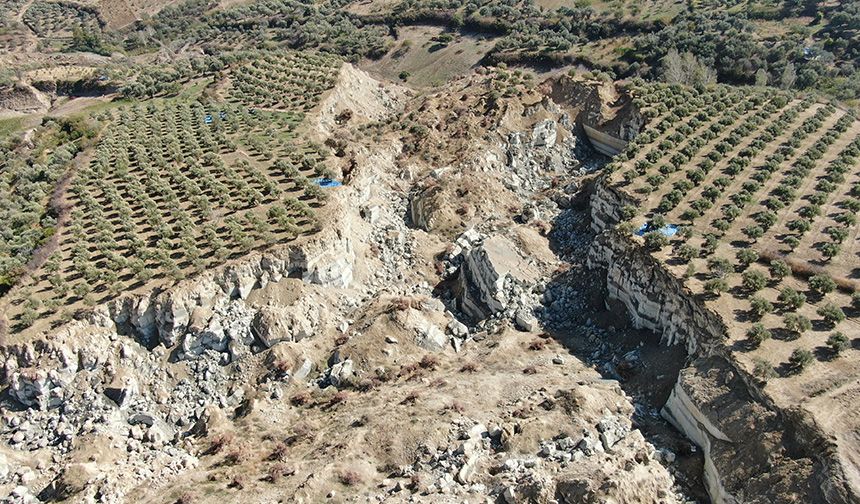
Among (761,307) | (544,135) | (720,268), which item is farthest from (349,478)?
(544,135)

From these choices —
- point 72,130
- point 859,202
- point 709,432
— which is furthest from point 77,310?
point 859,202

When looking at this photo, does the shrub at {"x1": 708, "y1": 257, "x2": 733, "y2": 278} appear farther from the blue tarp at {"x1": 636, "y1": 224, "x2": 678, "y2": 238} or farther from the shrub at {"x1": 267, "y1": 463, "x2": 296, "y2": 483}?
the shrub at {"x1": 267, "y1": 463, "x2": 296, "y2": 483}

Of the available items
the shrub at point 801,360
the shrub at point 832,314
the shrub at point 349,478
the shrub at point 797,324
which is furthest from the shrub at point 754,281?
the shrub at point 349,478

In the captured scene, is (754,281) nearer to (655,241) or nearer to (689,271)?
(689,271)

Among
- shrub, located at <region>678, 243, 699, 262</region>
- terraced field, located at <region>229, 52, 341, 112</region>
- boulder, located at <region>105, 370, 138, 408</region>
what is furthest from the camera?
terraced field, located at <region>229, 52, 341, 112</region>

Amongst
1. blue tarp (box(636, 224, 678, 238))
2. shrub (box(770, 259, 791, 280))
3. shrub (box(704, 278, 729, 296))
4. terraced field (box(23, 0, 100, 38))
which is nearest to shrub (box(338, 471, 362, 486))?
shrub (box(704, 278, 729, 296))
